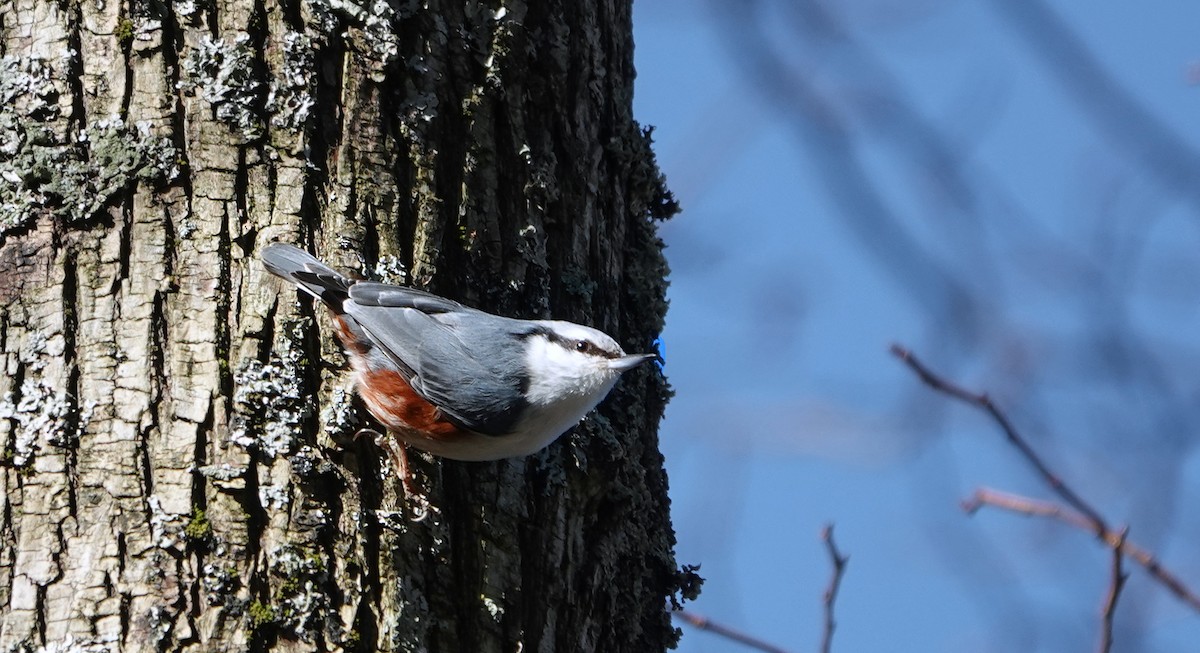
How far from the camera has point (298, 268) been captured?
98.4 inches

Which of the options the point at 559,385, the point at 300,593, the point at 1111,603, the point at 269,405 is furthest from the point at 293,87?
the point at 1111,603

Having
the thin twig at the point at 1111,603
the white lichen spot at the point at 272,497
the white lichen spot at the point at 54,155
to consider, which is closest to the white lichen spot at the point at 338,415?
the white lichen spot at the point at 272,497

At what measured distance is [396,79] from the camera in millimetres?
2697

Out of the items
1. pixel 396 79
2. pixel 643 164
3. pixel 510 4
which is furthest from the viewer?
pixel 643 164

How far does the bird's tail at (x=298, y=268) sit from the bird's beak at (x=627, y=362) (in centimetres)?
71

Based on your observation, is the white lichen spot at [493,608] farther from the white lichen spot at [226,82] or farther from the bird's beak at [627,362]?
the white lichen spot at [226,82]

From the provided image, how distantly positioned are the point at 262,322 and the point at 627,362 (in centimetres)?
85

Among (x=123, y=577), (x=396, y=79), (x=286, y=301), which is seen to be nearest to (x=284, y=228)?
(x=286, y=301)

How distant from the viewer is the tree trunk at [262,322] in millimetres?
2350

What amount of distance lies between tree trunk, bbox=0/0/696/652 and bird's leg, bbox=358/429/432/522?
0.11 feet

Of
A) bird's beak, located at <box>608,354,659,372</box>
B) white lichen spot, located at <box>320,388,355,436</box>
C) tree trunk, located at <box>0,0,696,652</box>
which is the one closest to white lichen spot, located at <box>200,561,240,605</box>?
tree trunk, located at <box>0,0,696,652</box>

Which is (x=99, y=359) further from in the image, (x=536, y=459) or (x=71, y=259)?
(x=536, y=459)

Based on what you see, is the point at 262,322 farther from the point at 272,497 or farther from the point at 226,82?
the point at 226,82

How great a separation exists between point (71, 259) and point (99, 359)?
215 mm
